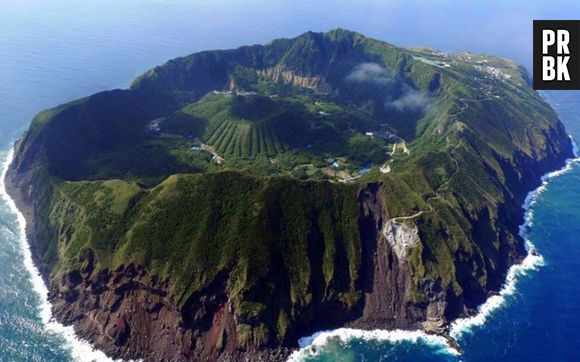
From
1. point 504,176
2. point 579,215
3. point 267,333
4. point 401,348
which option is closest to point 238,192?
point 267,333

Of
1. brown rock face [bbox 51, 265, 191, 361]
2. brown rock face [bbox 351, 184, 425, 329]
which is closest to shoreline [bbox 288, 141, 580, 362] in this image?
brown rock face [bbox 351, 184, 425, 329]

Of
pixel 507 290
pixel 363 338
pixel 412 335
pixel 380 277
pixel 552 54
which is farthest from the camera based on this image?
pixel 507 290

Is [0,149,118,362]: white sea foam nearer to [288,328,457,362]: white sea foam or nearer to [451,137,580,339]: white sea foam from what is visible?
[288,328,457,362]: white sea foam

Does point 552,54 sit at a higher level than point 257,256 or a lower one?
higher

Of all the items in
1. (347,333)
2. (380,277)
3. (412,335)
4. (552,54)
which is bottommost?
(412,335)

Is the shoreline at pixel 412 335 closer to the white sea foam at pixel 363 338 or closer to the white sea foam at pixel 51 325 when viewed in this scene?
the white sea foam at pixel 363 338

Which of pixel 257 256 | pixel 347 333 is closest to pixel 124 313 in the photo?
pixel 257 256

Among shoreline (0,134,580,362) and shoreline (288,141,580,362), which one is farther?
shoreline (288,141,580,362)

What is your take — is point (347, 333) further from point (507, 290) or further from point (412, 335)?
point (507, 290)

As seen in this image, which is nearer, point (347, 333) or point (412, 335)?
point (347, 333)
